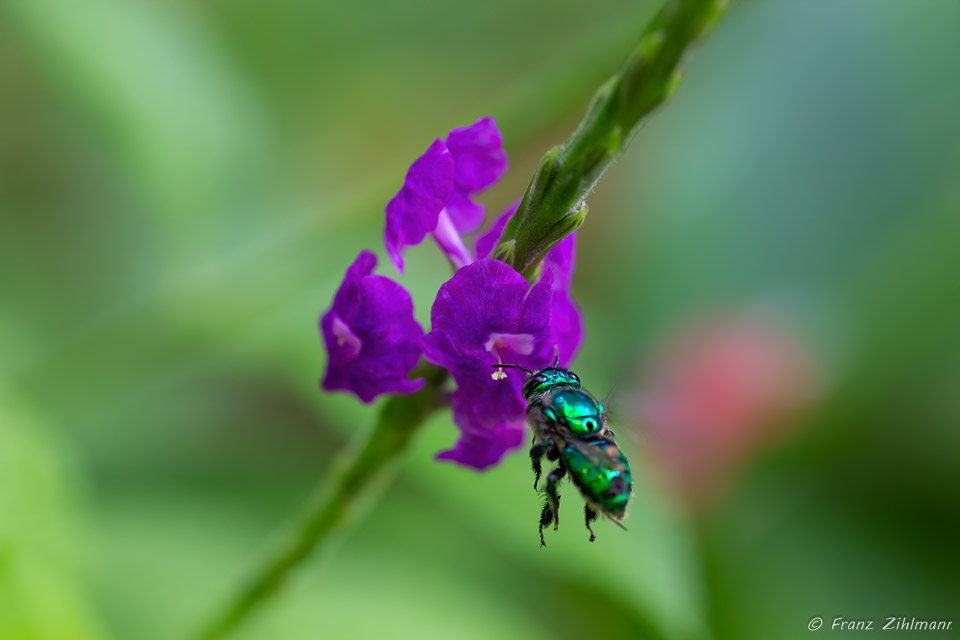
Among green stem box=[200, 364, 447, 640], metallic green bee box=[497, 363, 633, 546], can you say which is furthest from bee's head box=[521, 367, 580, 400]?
green stem box=[200, 364, 447, 640]

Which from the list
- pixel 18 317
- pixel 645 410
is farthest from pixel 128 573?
pixel 645 410

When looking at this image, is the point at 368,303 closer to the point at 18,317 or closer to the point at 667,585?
the point at 667,585

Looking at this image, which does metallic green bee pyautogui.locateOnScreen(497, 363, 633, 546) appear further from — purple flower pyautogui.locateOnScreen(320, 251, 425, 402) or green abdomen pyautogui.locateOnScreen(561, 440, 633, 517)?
purple flower pyautogui.locateOnScreen(320, 251, 425, 402)

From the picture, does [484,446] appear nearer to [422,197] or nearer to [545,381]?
[545,381]

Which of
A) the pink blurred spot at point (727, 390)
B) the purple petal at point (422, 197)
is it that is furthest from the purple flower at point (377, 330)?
the pink blurred spot at point (727, 390)

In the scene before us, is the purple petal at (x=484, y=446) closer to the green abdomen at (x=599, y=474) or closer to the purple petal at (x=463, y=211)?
the green abdomen at (x=599, y=474)

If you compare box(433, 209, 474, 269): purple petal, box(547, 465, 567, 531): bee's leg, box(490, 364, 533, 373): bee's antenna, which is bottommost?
box(547, 465, 567, 531): bee's leg
